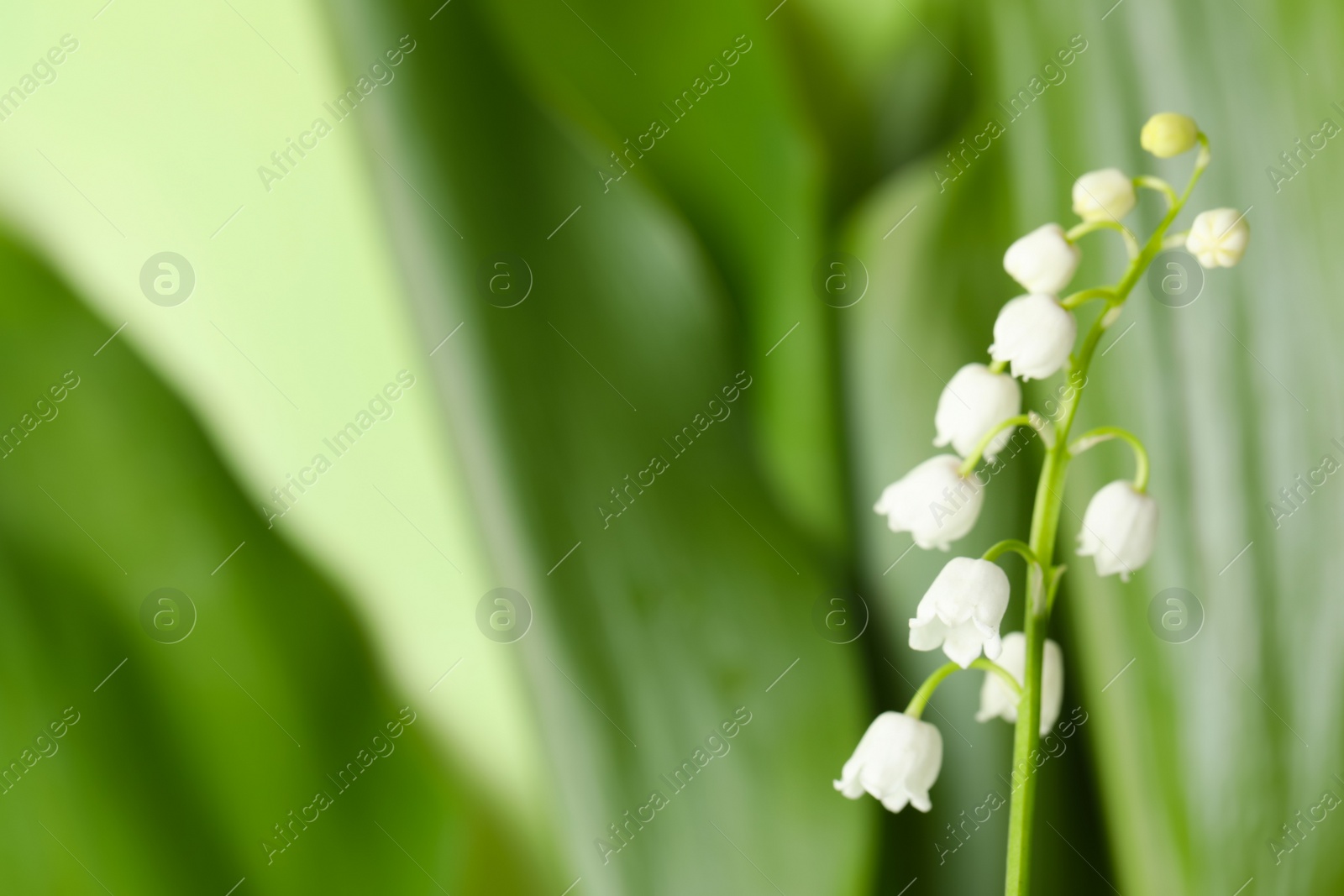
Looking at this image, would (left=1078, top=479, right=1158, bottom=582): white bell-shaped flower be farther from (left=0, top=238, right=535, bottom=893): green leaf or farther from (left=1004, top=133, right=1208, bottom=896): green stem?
(left=0, top=238, right=535, bottom=893): green leaf

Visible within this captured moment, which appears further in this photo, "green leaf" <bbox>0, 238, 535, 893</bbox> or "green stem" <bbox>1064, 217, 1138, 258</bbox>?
"green leaf" <bbox>0, 238, 535, 893</bbox>

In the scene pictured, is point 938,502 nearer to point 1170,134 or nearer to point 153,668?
point 1170,134

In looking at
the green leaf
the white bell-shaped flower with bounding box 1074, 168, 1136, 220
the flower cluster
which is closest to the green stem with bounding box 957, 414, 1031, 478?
the flower cluster

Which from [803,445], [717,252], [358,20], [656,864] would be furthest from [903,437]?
[358,20]

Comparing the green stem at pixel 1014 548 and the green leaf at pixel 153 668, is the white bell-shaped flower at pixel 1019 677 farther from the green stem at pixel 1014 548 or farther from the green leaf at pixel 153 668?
the green leaf at pixel 153 668

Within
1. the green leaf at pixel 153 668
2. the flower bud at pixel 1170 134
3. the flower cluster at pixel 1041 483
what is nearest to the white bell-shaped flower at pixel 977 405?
the flower cluster at pixel 1041 483

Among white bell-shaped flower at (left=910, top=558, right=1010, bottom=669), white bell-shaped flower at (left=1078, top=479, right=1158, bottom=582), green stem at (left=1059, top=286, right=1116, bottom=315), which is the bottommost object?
white bell-shaped flower at (left=1078, top=479, right=1158, bottom=582)
